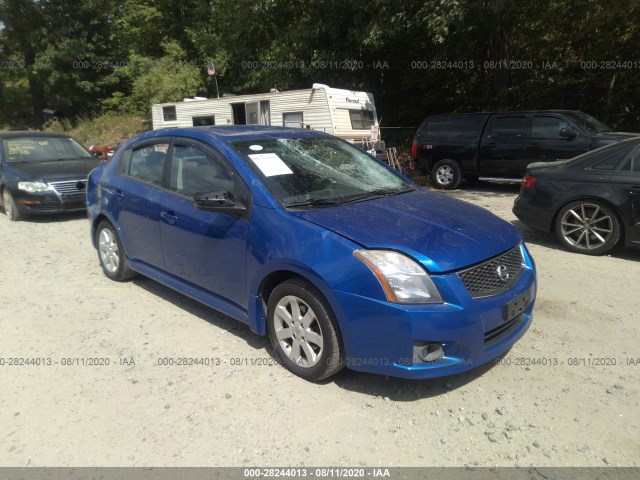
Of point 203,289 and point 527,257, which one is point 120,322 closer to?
point 203,289

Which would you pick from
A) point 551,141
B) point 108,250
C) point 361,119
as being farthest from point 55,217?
point 551,141

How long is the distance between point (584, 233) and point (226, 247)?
4554 mm

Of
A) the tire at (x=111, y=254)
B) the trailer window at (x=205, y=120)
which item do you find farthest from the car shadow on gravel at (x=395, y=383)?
the trailer window at (x=205, y=120)

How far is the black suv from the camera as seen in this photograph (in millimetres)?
9617

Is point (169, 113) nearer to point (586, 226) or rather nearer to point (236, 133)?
point (236, 133)

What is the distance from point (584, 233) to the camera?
589 cm

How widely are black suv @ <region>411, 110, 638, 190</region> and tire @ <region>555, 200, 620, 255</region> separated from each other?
3.96 meters

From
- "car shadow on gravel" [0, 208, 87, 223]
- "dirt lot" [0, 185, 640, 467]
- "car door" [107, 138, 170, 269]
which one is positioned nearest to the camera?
"dirt lot" [0, 185, 640, 467]

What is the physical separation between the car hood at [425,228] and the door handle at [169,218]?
1.26m

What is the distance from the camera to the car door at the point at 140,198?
171 inches

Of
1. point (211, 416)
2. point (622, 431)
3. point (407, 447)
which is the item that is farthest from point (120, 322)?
point (622, 431)

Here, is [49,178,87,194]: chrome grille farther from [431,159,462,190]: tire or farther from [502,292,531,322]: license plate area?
[502,292,531,322]: license plate area

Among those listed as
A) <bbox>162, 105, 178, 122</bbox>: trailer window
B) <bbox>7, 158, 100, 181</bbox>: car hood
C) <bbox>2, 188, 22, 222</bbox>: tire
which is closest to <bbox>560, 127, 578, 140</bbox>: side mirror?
<bbox>7, 158, 100, 181</bbox>: car hood

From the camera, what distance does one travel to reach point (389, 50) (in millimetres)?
16797
